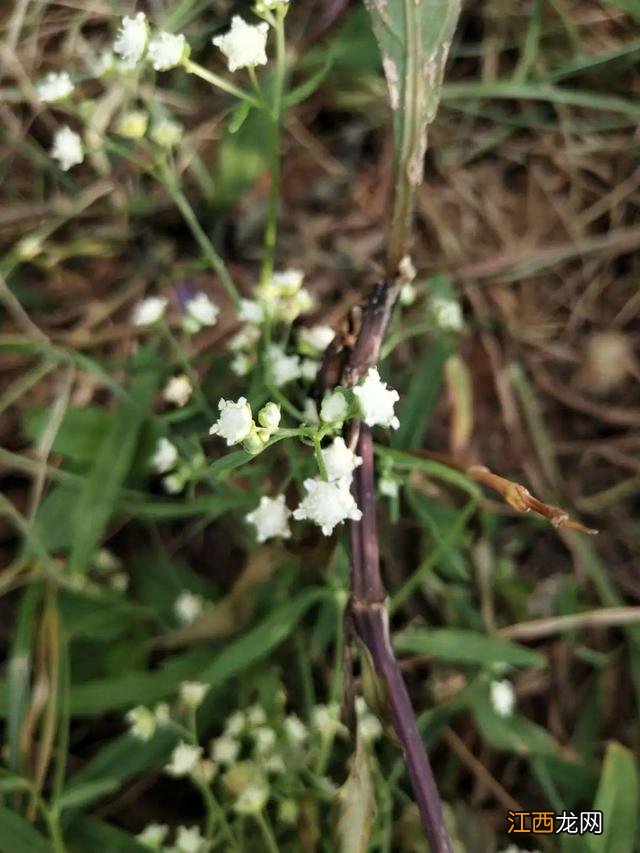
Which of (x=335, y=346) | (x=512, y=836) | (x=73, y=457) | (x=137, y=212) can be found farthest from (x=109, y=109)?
(x=512, y=836)

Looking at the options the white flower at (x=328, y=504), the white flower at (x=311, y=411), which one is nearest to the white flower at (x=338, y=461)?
the white flower at (x=328, y=504)

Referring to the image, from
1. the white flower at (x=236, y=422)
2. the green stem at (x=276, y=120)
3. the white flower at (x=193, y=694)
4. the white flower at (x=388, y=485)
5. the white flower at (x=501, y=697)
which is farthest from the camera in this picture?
the white flower at (x=501, y=697)

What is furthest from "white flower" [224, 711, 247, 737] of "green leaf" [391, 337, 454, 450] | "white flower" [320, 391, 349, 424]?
"white flower" [320, 391, 349, 424]

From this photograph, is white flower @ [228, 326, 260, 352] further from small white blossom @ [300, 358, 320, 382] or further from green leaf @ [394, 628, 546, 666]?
green leaf @ [394, 628, 546, 666]

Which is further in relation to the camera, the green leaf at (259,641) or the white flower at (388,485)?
the green leaf at (259,641)

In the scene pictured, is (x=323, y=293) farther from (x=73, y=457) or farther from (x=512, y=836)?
(x=512, y=836)

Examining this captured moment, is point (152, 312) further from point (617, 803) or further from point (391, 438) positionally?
point (617, 803)

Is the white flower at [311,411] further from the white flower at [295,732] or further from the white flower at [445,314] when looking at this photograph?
the white flower at [295,732]
